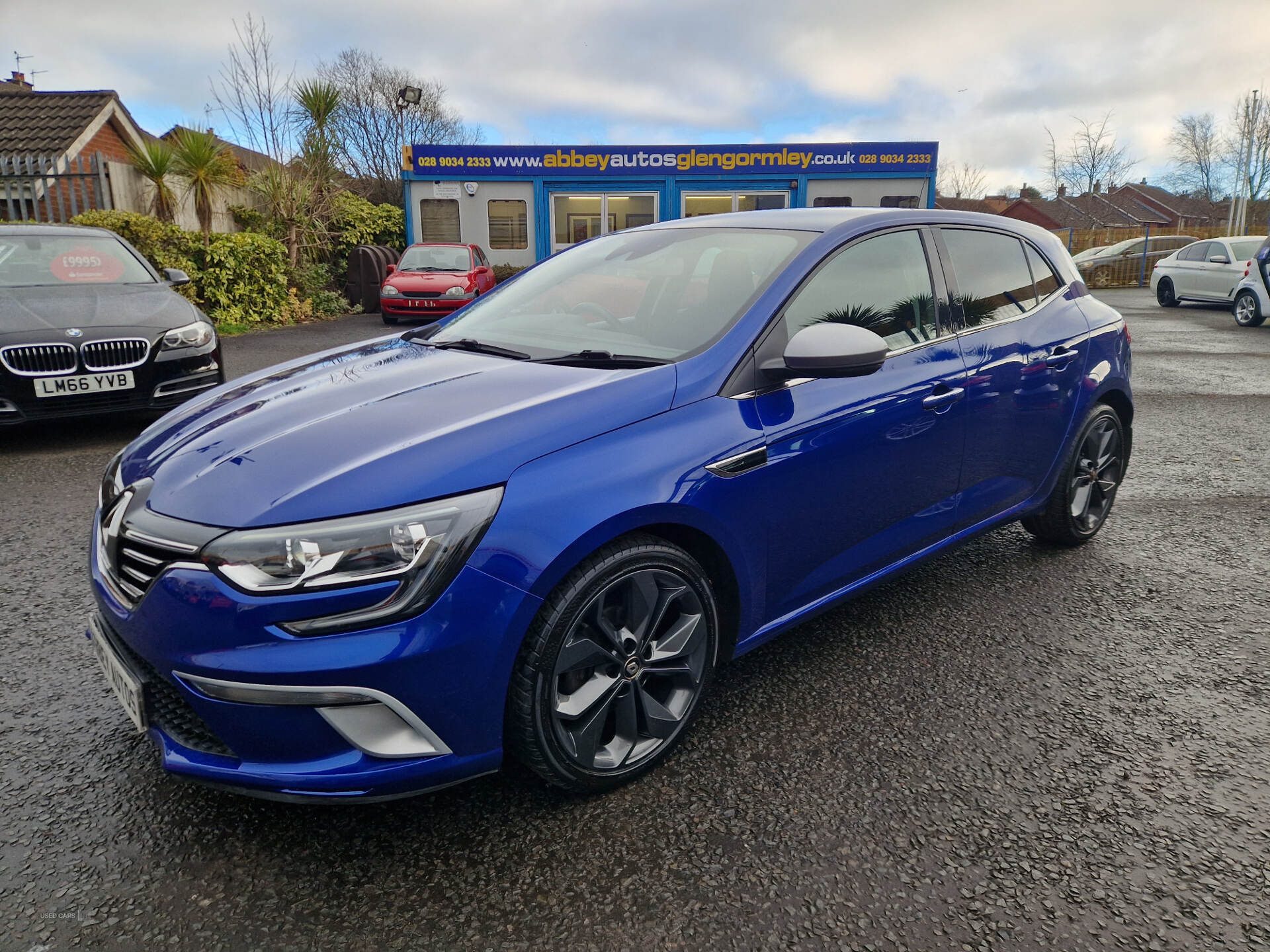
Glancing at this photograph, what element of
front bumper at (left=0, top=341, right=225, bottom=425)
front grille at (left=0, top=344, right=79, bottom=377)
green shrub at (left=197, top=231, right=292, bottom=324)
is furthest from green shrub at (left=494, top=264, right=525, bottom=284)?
front grille at (left=0, top=344, right=79, bottom=377)

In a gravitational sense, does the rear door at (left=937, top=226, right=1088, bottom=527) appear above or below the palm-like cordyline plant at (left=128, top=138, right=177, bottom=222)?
below

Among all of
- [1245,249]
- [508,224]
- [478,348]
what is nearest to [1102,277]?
[1245,249]

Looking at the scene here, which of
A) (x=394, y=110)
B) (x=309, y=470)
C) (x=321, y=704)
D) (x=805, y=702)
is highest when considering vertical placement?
(x=394, y=110)

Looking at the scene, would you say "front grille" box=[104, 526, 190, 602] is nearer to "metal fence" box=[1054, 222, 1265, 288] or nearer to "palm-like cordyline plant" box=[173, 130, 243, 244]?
"palm-like cordyline plant" box=[173, 130, 243, 244]

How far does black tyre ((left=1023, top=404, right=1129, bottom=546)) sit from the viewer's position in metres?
3.91

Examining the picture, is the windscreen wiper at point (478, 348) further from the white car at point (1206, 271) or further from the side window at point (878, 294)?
the white car at point (1206, 271)

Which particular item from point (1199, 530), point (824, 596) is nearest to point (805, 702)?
point (824, 596)

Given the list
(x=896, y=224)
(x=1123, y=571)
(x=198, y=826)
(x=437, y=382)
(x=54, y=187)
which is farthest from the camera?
(x=54, y=187)

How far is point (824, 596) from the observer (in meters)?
2.82

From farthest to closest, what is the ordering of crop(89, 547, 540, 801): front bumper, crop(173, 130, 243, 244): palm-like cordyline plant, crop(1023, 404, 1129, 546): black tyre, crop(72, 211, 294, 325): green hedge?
crop(173, 130, 243, 244): palm-like cordyline plant
crop(72, 211, 294, 325): green hedge
crop(1023, 404, 1129, 546): black tyre
crop(89, 547, 540, 801): front bumper

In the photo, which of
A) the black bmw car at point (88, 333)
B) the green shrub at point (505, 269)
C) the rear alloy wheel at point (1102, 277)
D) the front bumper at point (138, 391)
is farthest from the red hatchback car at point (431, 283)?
the rear alloy wheel at point (1102, 277)

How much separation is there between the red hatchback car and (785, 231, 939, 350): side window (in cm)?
1197

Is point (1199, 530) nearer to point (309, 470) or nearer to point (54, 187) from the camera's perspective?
point (309, 470)

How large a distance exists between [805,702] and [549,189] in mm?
21765
